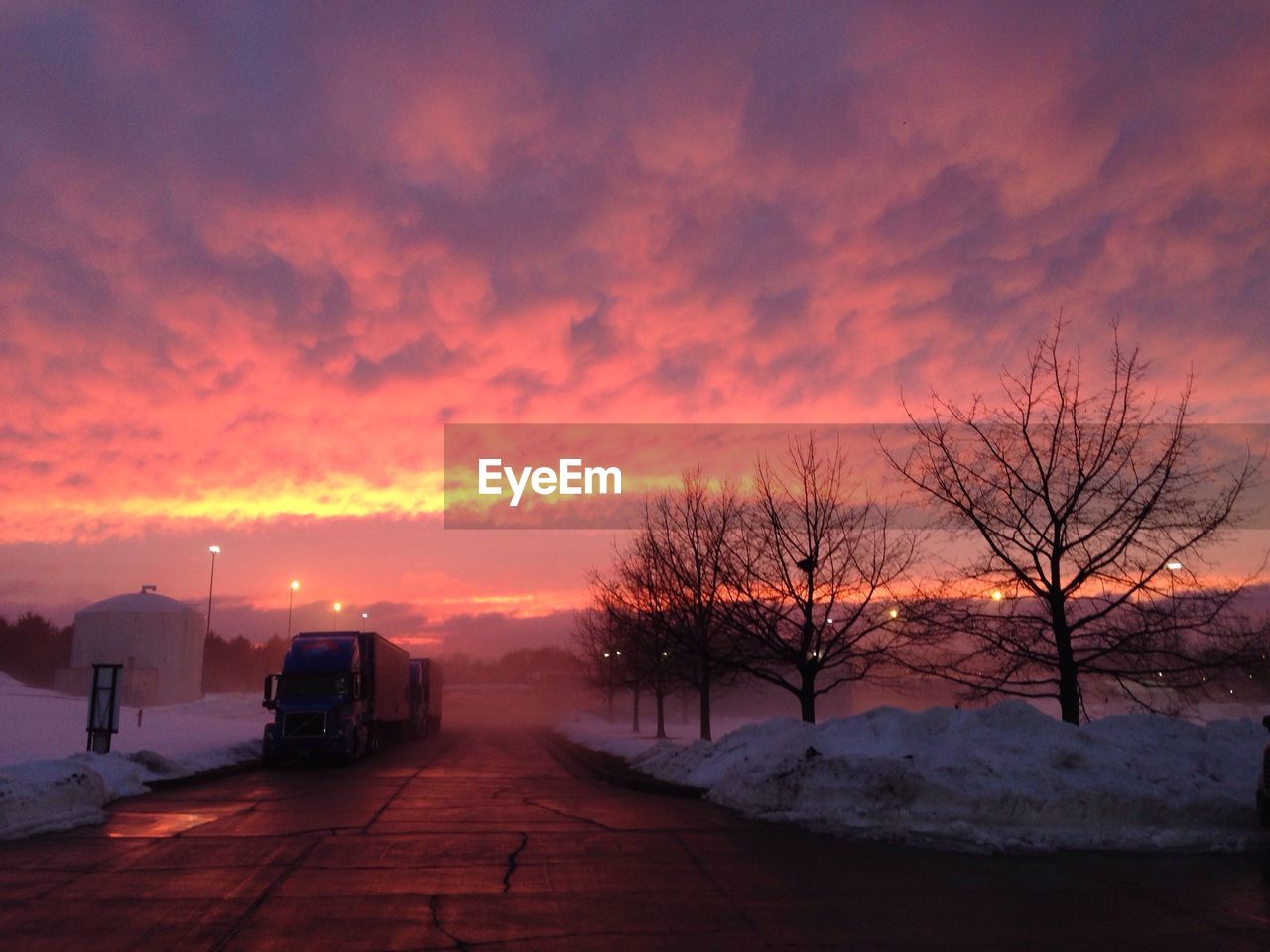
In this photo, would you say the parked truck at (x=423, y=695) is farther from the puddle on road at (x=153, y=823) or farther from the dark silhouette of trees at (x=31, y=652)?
the dark silhouette of trees at (x=31, y=652)

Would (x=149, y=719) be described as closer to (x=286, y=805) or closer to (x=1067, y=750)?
(x=286, y=805)

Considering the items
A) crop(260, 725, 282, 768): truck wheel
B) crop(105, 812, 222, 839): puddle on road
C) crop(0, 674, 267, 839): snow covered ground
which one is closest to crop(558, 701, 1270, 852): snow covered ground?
crop(105, 812, 222, 839): puddle on road

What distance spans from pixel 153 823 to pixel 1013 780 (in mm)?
11511

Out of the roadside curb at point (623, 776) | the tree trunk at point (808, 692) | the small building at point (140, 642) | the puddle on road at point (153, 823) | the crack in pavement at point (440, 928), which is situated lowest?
the roadside curb at point (623, 776)

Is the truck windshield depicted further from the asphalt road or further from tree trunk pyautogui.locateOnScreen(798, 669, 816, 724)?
the asphalt road

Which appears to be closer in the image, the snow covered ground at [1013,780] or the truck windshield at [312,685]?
the snow covered ground at [1013,780]

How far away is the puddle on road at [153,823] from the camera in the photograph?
1255 cm

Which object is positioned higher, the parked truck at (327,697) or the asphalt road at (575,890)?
the parked truck at (327,697)

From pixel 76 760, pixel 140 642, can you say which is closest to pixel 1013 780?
pixel 76 760

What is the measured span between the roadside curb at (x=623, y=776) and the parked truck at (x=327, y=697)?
22.2 feet

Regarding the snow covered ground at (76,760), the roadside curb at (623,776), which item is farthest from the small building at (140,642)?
the roadside curb at (623,776)

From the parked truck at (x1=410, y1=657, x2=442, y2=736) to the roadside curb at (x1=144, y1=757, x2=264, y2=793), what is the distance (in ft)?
62.2

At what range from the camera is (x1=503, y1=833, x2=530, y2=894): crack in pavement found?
8891mm

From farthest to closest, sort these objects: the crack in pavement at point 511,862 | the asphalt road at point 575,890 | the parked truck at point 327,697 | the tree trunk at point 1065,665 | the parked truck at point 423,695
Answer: the parked truck at point 423,695, the parked truck at point 327,697, the tree trunk at point 1065,665, the crack in pavement at point 511,862, the asphalt road at point 575,890
